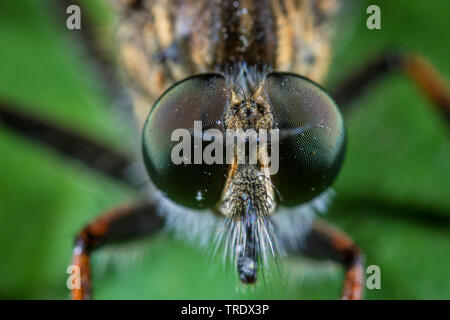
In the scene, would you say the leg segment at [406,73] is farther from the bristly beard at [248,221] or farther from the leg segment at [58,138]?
the bristly beard at [248,221]

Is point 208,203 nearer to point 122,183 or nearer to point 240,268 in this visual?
point 240,268

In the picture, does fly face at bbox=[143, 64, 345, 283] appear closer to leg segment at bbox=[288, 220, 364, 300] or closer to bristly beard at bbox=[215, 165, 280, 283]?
bristly beard at bbox=[215, 165, 280, 283]

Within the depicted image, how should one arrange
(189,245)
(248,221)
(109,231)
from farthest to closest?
1. (189,245)
2. (109,231)
3. (248,221)

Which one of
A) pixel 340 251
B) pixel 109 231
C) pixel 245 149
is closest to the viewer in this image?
pixel 245 149

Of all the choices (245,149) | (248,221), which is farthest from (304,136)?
(248,221)

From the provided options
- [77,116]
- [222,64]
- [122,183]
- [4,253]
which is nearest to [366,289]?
[222,64]

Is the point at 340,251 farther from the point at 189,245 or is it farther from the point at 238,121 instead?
the point at 189,245
